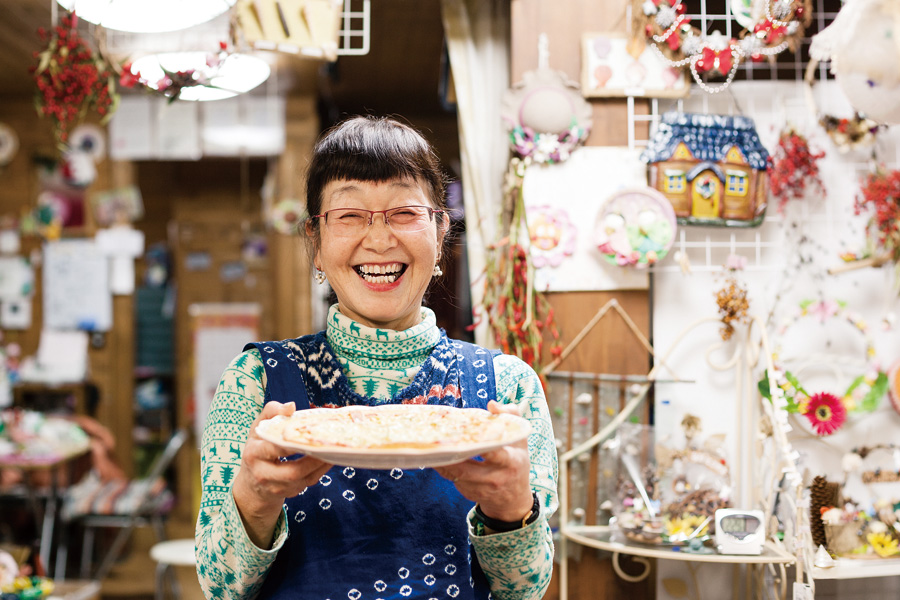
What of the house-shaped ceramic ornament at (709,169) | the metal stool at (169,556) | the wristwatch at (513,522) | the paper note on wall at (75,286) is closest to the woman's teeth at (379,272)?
the wristwatch at (513,522)

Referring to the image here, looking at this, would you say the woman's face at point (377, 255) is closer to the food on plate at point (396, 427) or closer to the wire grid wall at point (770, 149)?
the food on plate at point (396, 427)

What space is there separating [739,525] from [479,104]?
1682 mm

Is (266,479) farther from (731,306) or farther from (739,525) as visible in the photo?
(731,306)

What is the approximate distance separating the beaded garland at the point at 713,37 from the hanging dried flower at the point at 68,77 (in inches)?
70.2

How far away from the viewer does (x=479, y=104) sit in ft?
9.64

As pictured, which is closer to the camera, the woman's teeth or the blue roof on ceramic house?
the woman's teeth

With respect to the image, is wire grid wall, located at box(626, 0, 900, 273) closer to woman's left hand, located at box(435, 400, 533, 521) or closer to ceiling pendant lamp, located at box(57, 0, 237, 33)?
ceiling pendant lamp, located at box(57, 0, 237, 33)

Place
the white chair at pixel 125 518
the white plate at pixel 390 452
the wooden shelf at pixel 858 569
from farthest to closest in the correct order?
the white chair at pixel 125 518 < the wooden shelf at pixel 858 569 < the white plate at pixel 390 452

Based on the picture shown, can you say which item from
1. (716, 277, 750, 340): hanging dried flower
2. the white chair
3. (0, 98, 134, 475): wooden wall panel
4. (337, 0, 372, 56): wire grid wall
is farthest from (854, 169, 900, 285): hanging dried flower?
(0, 98, 134, 475): wooden wall panel

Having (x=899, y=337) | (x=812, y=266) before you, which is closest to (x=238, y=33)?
(x=812, y=266)

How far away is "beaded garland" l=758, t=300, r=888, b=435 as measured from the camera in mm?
2504

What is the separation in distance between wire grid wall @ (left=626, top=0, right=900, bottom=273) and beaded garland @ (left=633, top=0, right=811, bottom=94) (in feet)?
0.51

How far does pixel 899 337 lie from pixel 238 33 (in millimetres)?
2440

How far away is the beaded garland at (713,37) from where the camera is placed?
7.75ft
